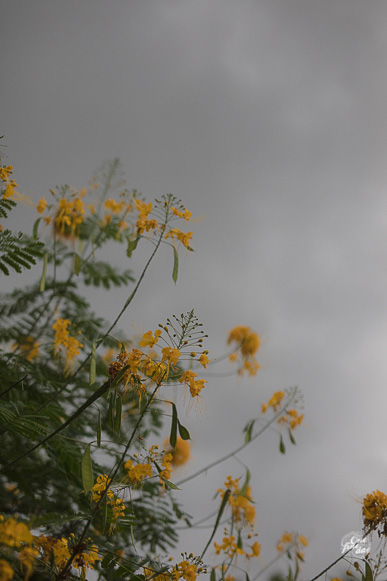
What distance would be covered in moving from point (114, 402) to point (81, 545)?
0.36m

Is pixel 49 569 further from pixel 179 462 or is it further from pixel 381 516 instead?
pixel 179 462

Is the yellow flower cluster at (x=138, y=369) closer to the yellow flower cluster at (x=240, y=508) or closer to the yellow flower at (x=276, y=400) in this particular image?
the yellow flower cluster at (x=240, y=508)

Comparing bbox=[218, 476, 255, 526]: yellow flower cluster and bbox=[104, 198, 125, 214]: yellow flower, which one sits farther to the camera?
bbox=[104, 198, 125, 214]: yellow flower

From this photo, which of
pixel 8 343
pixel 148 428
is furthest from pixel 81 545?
pixel 148 428

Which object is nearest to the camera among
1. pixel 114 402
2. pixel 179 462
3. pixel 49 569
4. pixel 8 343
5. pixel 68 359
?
pixel 49 569

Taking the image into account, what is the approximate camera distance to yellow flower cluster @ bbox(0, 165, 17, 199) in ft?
5.29

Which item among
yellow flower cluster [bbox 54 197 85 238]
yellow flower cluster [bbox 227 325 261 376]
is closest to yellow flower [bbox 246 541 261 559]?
yellow flower cluster [bbox 227 325 261 376]

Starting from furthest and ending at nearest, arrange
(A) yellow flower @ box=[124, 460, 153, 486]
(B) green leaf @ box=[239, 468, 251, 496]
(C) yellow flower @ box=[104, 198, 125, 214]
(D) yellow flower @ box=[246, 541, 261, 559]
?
(C) yellow flower @ box=[104, 198, 125, 214] → (D) yellow flower @ box=[246, 541, 261, 559] → (B) green leaf @ box=[239, 468, 251, 496] → (A) yellow flower @ box=[124, 460, 153, 486]

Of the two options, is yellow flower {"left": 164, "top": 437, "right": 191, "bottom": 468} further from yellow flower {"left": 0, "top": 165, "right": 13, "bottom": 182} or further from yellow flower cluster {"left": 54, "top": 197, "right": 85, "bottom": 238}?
yellow flower {"left": 0, "top": 165, "right": 13, "bottom": 182}

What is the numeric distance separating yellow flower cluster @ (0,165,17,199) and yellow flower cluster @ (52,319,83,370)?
3.25 ft

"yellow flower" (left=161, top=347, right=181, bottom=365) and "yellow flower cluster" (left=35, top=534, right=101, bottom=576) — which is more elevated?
"yellow flower" (left=161, top=347, right=181, bottom=365)

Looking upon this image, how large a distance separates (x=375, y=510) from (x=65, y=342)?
158cm

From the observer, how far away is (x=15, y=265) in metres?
1.73

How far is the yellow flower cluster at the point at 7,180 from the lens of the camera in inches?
63.5
